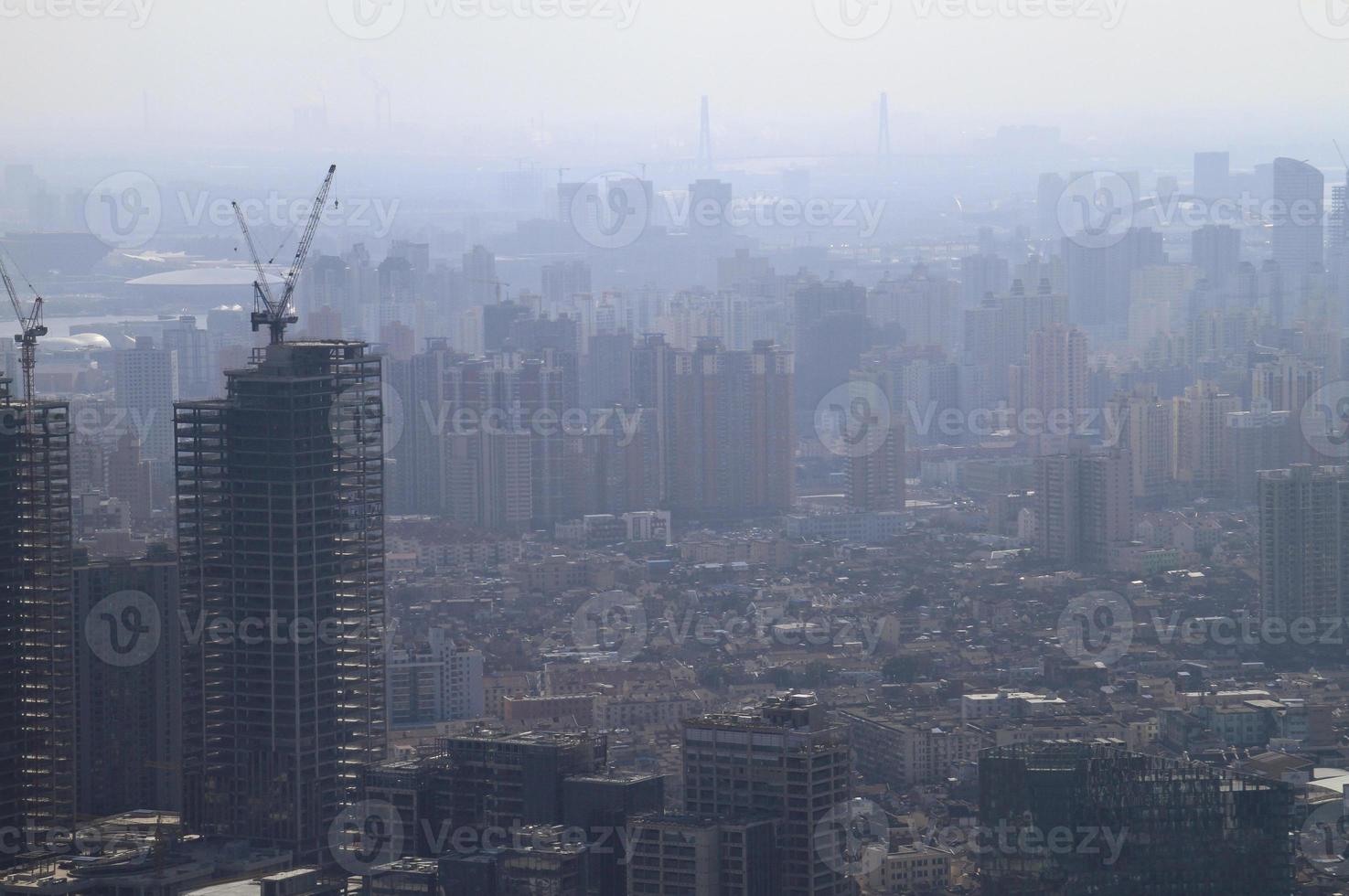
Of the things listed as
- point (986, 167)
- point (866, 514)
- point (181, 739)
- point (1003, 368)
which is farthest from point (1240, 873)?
point (986, 167)

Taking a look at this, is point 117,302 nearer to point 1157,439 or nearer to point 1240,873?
point 1157,439

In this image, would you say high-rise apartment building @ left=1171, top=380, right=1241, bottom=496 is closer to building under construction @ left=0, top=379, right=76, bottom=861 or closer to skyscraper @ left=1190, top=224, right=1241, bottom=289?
skyscraper @ left=1190, top=224, right=1241, bottom=289

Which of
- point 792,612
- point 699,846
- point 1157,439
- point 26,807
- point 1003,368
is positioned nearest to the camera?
point 699,846

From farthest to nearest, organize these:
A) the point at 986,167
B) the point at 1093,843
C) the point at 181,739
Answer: the point at 986,167 < the point at 181,739 < the point at 1093,843

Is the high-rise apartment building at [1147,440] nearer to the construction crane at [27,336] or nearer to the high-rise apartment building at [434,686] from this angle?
the high-rise apartment building at [434,686]

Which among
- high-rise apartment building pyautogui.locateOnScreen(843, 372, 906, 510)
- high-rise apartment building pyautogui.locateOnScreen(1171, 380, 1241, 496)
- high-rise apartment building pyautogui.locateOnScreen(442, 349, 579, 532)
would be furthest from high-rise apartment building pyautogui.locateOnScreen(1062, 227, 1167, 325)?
high-rise apartment building pyautogui.locateOnScreen(442, 349, 579, 532)

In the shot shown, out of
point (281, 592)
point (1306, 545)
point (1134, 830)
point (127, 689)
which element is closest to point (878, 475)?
point (1306, 545)

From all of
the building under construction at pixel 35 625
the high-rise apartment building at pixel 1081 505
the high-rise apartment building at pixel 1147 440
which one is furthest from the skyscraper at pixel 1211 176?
the building under construction at pixel 35 625
